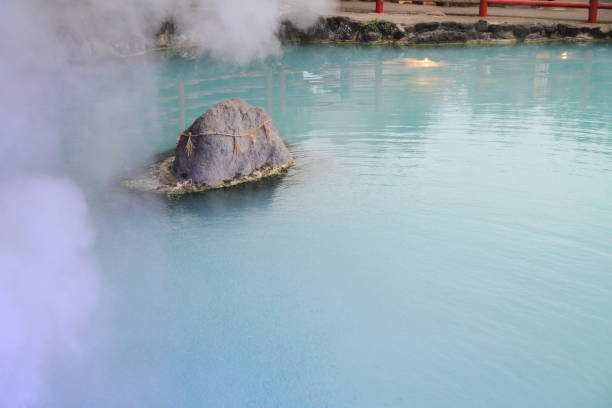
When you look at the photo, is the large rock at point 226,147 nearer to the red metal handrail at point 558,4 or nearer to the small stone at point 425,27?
the small stone at point 425,27

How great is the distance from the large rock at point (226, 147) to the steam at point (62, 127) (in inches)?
30.8

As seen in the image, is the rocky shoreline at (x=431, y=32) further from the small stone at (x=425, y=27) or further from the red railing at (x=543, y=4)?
the red railing at (x=543, y=4)

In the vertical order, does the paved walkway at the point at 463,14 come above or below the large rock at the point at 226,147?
above

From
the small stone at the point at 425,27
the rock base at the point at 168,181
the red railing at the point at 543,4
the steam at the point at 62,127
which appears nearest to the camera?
the steam at the point at 62,127

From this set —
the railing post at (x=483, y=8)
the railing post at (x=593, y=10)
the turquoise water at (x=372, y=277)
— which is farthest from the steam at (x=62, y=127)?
the railing post at (x=593, y=10)

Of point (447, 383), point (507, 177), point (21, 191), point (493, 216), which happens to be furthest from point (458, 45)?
point (447, 383)

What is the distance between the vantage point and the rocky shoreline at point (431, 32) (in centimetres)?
1260

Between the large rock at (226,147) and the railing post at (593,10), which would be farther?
the railing post at (593,10)

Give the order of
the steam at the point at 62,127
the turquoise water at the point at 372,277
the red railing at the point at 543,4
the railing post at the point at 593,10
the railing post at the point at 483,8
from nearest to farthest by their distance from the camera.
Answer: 1. the turquoise water at the point at 372,277
2. the steam at the point at 62,127
3. the railing post at the point at 593,10
4. the red railing at the point at 543,4
5. the railing post at the point at 483,8

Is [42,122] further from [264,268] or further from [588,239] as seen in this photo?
[588,239]

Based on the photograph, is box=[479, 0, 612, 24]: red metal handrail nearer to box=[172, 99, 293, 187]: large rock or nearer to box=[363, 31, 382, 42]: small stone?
box=[363, 31, 382, 42]: small stone

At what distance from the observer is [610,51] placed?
472 inches

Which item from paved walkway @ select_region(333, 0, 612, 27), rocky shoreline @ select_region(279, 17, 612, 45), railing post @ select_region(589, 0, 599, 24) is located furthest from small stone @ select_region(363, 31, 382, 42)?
railing post @ select_region(589, 0, 599, 24)

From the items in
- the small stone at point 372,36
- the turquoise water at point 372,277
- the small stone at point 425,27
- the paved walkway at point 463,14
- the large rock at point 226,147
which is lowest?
the turquoise water at point 372,277
